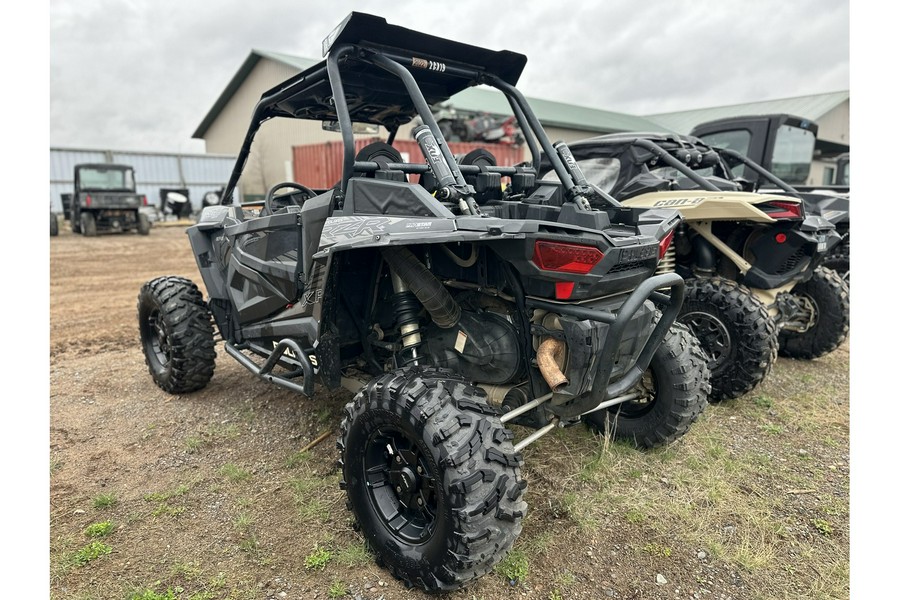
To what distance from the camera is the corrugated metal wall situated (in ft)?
77.2

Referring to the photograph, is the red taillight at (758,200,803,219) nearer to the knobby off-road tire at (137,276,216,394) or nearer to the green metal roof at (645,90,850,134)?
the knobby off-road tire at (137,276,216,394)

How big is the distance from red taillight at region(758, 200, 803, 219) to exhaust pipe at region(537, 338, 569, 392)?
277cm

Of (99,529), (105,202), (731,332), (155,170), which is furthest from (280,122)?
(99,529)

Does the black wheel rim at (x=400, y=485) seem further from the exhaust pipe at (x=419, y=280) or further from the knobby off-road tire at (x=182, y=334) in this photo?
the knobby off-road tire at (x=182, y=334)

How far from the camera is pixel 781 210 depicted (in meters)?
4.38

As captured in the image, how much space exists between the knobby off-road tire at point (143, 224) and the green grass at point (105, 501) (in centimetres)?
1702

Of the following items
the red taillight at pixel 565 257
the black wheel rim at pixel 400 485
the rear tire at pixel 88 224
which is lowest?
the black wheel rim at pixel 400 485

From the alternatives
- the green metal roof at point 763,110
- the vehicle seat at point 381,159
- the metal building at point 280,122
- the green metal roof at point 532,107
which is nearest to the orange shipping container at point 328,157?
the metal building at point 280,122

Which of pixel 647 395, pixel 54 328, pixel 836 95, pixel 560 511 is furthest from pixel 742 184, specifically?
pixel 836 95

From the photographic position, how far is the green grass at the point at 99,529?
2773mm

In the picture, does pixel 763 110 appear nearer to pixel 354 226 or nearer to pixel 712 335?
pixel 712 335

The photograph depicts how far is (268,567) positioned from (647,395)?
87.4 inches

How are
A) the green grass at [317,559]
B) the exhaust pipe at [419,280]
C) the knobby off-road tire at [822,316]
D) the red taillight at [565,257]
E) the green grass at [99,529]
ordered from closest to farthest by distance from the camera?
the red taillight at [565,257] < the green grass at [317,559] < the exhaust pipe at [419,280] < the green grass at [99,529] < the knobby off-road tire at [822,316]

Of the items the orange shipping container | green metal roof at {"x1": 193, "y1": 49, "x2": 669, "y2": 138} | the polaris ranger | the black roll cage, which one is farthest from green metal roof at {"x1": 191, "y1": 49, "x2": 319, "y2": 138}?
the black roll cage
